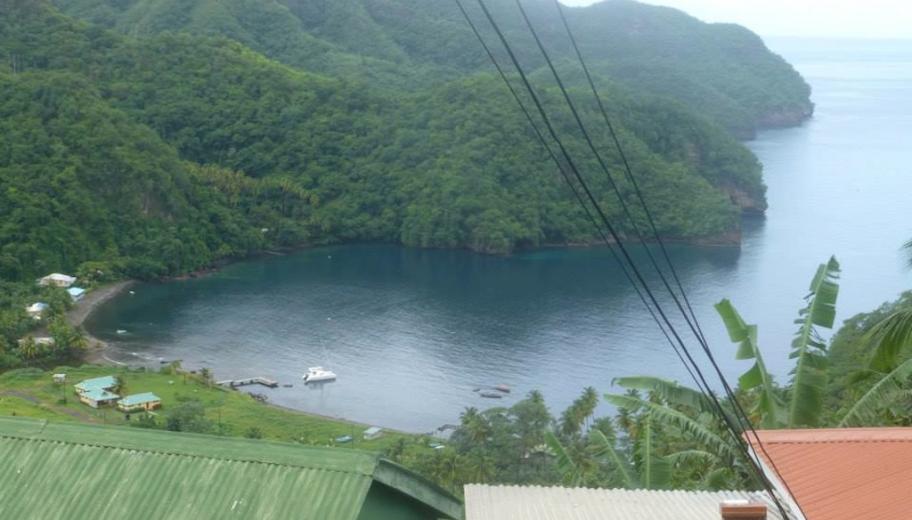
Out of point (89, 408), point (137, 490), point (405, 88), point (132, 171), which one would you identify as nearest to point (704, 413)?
point (137, 490)

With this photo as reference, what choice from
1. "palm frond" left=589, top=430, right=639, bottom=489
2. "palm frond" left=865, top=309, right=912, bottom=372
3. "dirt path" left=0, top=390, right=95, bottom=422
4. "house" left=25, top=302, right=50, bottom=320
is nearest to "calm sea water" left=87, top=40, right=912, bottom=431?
"house" left=25, top=302, right=50, bottom=320

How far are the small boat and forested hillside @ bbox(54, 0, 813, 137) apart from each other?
34592 mm

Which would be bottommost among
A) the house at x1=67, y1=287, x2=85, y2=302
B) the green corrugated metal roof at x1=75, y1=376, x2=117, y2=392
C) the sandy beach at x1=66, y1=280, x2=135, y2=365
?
the sandy beach at x1=66, y1=280, x2=135, y2=365

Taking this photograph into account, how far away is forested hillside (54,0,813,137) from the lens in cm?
6419

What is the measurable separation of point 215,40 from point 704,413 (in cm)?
4636

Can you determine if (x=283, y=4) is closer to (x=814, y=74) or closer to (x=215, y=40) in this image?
(x=215, y=40)

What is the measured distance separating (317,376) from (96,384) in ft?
16.1

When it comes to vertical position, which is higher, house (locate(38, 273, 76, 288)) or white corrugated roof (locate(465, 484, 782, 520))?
white corrugated roof (locate(465, 484, 782, 520))

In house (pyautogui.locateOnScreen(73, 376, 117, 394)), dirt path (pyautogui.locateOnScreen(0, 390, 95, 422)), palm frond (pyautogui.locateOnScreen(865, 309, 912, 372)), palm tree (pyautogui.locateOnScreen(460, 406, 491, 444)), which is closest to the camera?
palm frond (pyautogui.locateOnScreen(865, 309, 912, 372))

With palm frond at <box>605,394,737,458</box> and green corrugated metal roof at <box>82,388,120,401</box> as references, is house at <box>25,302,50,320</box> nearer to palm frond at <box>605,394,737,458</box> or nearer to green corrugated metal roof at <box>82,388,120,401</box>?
green corrugated metal roof at <box>82,388,120,401</box>

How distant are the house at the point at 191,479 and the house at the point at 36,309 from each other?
25.5m

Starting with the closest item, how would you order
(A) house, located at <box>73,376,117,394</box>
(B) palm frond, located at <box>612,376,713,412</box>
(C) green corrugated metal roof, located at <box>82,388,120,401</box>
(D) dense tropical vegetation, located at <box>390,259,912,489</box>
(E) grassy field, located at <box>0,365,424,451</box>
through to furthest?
1. (D) dense tropical vegetation, located at <box>390,259,912,489</box>
2. (B) palm frond, located at <box>612,376,713,412</box>
3. (E) grassy field, located at <box>0,365,424,451</box>
4. (C) green corrugated metal roof, located at <box>82,388,120,401</box>
5. (A) house, located at <box>73,376,117,394</box>

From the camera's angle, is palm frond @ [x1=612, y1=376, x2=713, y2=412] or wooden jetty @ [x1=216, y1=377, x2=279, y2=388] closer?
palm frond @ [x1=612, y1=376, x2=713, y2=412]

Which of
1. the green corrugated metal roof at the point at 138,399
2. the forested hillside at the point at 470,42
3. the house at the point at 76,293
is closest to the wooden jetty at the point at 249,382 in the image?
the green corrugated metal roof at the point at 138,399
